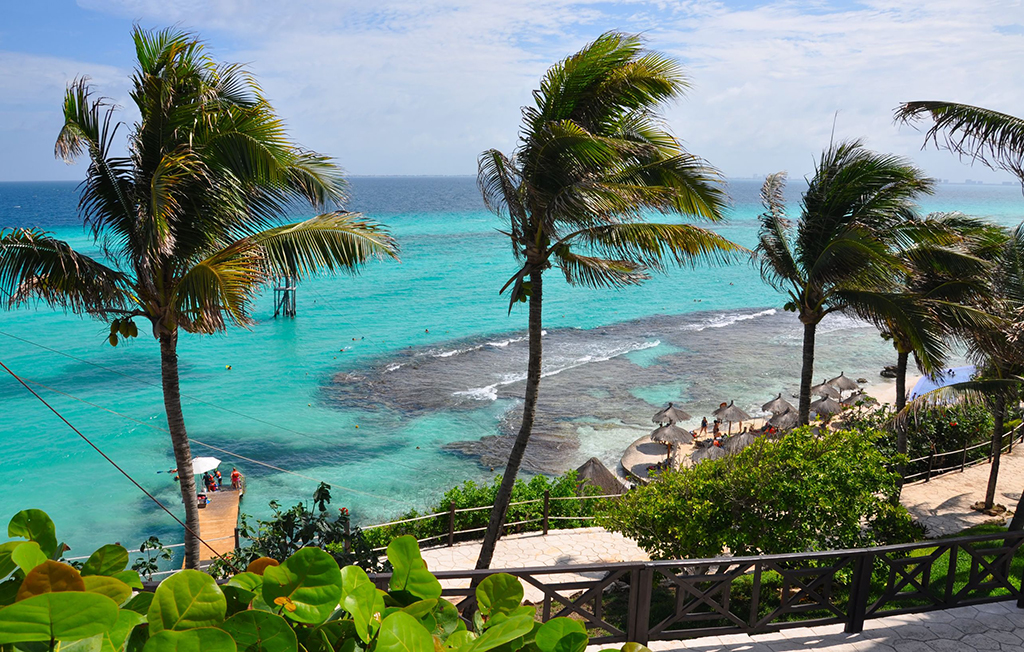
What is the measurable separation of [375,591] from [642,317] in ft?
161

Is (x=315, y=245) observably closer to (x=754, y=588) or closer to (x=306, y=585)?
(x=754, y=588)

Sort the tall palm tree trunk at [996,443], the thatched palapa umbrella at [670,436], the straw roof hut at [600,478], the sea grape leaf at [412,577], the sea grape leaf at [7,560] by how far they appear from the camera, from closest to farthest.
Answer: the sea grape leaf at [7,560] → the sea grape leaf at [412,577] → the tall palm tree trunk at [996,443] → the straw roof hut at [600,478] → the thatched palapa umbrella at [670,436]

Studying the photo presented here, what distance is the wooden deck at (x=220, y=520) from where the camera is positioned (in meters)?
16.7

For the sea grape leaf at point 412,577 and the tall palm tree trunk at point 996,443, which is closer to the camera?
the sea grape leaf at point 412,577

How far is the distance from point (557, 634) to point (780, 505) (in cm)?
874

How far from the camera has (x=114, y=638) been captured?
4.34ft

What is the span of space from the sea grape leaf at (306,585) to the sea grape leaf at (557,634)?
43 cm

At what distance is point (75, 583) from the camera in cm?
143

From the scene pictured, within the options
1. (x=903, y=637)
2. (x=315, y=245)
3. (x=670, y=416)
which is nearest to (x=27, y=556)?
(x=315, y=245)

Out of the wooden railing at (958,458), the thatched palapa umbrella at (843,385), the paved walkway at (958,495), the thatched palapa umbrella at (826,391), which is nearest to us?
the paved walkway at (958,495)

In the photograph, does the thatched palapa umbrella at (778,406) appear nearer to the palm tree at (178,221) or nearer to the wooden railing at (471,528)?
the wooden railing at (471,528)

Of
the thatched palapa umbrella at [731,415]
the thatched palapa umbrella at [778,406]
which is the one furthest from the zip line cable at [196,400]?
the thatched palapa umbrella at [778,406]

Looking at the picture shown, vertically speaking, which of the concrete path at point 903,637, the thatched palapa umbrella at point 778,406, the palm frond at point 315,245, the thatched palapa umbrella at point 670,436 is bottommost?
the thatched palapa umbrella at point 670,436

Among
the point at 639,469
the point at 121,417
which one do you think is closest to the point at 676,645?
the point at 639,469
